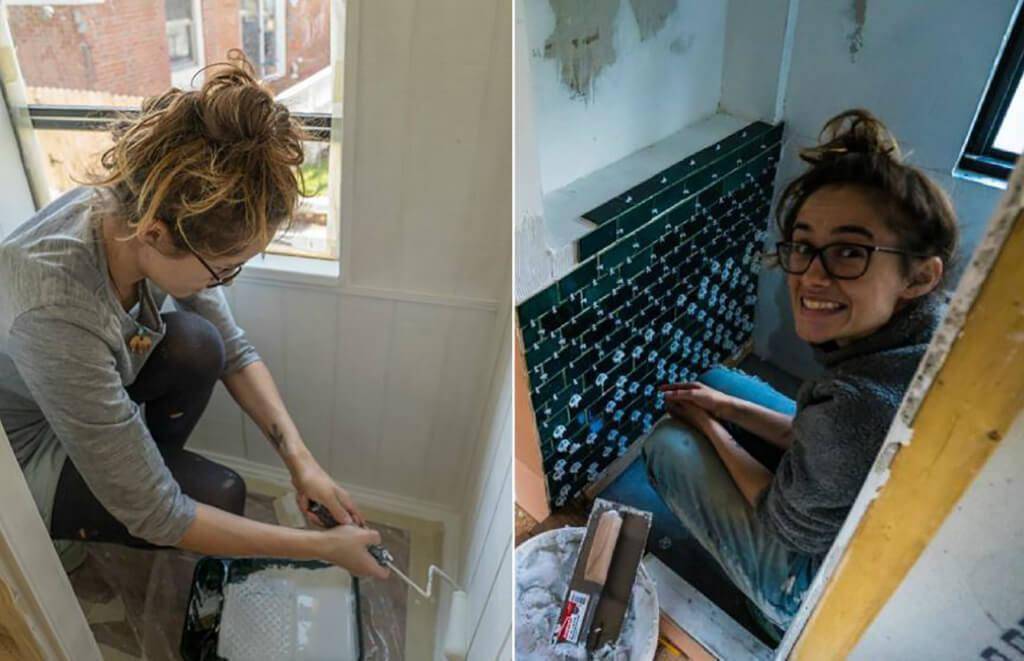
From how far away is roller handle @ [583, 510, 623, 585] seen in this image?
1311 millimetres

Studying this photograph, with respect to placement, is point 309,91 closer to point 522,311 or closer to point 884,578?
point 522,311

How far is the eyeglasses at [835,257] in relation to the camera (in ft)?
2.47

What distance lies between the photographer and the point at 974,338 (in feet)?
1.26

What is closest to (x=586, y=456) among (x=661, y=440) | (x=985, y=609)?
(x=661, y=440)

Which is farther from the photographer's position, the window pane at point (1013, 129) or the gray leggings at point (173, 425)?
the gray leggings at point (173, 425)

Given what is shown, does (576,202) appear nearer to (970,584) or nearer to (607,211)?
(607,211)

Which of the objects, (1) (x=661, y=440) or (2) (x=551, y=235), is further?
(1) (x=661, y=440)

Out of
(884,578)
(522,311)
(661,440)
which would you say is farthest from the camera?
(661,440)

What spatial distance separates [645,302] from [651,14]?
436 millimetres

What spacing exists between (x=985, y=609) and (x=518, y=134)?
0.71m

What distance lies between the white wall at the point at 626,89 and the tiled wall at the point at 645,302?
2.7 inches

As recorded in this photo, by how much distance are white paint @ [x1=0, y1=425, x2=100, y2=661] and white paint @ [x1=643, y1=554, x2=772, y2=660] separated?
2.94 ft

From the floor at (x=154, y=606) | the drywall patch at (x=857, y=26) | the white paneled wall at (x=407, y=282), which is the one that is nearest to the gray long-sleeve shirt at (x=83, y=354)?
the white paneled wall at (x=407, y=282)

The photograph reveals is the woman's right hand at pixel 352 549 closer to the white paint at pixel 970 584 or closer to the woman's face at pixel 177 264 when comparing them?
the woman's face at pixel 177 264
